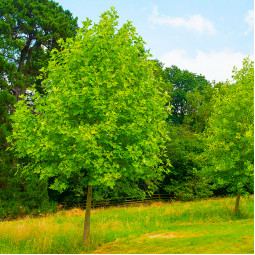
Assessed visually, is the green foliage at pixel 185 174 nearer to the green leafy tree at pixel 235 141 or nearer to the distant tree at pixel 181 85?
the green leafy tree at pixel 235 141

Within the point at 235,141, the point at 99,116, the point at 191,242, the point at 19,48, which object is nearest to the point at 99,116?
the point at 99,116

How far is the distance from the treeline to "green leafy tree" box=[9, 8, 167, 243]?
0.22 metres

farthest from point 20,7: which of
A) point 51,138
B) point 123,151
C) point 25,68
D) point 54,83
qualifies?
point 123,151

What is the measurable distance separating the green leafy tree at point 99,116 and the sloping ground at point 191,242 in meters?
1.75

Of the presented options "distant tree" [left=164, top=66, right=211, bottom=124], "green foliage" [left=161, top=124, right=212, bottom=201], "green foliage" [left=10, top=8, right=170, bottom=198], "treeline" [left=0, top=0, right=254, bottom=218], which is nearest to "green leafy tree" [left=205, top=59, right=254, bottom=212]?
"treeline" [left=0, top=0, right=254, bottom=218]

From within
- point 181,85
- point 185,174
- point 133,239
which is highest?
point 181,85

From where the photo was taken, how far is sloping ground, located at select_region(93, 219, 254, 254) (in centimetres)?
920

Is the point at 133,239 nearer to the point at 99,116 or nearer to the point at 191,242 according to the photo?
the point at 191,242

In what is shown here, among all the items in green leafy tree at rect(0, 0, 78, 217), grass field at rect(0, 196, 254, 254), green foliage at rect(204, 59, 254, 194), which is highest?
green leafy tree at rect(0, 0, 78, 217)

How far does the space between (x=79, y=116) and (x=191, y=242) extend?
6204mm

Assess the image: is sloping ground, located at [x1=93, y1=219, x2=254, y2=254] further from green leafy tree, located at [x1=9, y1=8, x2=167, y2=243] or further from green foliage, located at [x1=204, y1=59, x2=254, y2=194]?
green foliage, located at [x1=204, y1=59, x2=254, y2=194]

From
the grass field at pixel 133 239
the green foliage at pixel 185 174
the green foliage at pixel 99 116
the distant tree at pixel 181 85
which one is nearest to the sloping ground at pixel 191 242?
the grass field at pixel 133 239

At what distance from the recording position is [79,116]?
33.9 ft

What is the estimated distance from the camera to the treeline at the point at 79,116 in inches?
539
